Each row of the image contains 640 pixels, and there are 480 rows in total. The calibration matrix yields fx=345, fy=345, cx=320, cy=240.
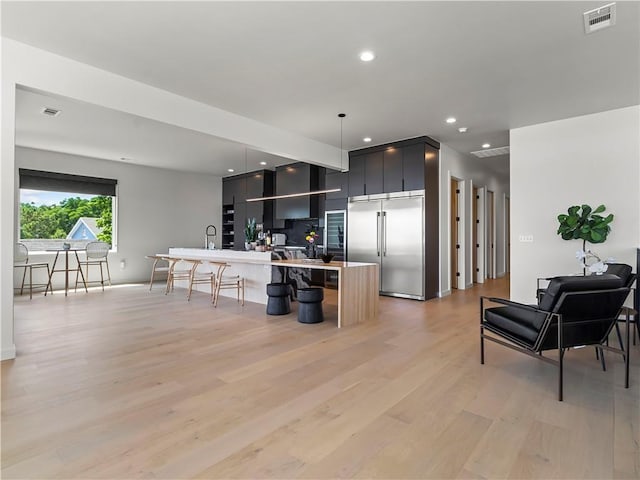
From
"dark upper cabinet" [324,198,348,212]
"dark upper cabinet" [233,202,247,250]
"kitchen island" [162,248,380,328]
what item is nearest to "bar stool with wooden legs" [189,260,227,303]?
"kitchen island" [162,248,380,328]

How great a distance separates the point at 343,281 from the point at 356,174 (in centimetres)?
321

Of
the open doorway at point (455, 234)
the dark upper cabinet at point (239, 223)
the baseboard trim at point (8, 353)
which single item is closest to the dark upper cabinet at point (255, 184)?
the dark upper cabinet at point (239, 223)

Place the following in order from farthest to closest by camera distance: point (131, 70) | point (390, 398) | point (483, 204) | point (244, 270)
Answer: point (483, 204)
point (244, 270)
point (131, 70)
point (390, 398)

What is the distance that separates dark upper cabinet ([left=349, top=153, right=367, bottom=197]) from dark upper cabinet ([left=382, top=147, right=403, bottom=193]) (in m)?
0.49

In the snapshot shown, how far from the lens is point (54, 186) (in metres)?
7.07

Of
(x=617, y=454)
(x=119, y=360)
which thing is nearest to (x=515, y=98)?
(x=617, y=454)

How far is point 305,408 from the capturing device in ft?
7.09

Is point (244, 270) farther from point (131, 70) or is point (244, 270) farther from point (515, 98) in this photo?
point (515, 98)

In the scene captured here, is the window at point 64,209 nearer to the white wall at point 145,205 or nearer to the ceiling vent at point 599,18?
the white wall at point 145,205

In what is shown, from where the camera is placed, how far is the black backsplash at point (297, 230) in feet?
28.0

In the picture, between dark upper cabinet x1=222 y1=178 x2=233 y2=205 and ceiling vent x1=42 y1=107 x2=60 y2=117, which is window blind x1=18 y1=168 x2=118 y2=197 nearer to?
ceiling vent x1=42 y1=107 x2=60 y2=117

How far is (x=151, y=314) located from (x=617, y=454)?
16.1ft

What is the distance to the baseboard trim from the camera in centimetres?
297

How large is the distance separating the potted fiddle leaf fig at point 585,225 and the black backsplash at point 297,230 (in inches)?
197
